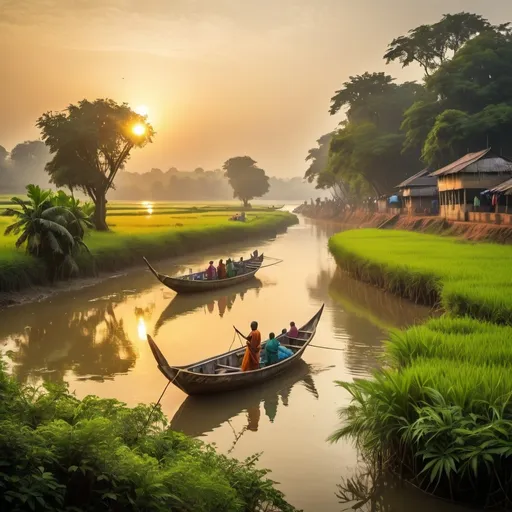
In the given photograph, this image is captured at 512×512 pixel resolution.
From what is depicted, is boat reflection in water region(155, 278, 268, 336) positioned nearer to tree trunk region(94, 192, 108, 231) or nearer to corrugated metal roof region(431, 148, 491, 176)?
tree trunk region(94, 192, 108, 231)

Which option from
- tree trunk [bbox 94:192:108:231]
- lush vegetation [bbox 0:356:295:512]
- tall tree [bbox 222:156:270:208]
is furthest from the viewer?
tall tree [bbox 222:156:270:208]

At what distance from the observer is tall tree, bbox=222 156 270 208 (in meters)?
113

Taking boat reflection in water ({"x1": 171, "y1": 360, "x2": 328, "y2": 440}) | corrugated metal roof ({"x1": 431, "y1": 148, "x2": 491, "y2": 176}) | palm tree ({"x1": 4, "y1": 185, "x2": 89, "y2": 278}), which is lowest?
boat reflection in water ({"x1": 171, "y1": 360, "x2": 328, "y2": 440})

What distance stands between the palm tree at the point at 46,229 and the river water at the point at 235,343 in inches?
60.7

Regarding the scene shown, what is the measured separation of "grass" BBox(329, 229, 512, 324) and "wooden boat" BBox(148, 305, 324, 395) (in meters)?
4.66

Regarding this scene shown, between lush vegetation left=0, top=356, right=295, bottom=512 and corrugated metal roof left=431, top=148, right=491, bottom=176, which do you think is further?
corrugated metal roof left=431, top=148, right=491, bottom=176

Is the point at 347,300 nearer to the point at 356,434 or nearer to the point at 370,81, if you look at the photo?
the point at 356,434

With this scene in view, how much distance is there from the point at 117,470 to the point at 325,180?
7821cm

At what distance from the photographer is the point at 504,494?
6.69m

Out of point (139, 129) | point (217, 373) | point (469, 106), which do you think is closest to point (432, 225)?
point (469, 106)

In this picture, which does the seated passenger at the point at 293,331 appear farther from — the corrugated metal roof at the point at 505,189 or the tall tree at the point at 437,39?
the tall tree at the point at 437,39

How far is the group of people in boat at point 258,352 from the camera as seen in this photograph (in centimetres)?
1173

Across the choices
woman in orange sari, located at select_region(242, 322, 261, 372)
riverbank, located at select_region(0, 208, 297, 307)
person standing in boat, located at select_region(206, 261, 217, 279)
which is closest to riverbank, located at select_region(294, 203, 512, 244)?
riverbank, located at select_region(0, 208, 297, 307)

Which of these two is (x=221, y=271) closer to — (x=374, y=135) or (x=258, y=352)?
(x=258, y=352)
